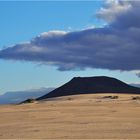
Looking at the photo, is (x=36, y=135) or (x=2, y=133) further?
(x=2, y=133)

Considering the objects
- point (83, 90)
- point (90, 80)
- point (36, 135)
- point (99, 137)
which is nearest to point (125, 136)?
point (99, 137)

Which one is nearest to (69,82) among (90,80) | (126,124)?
(90,80)

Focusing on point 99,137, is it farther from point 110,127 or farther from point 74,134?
point 110,127

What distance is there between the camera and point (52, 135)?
2112cm

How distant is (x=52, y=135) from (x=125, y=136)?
10.8 feet

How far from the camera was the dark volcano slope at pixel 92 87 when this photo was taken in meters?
98.9

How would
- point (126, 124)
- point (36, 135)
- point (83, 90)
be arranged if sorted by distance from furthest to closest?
point (83, 90), point (126, 124), point (36, 135)

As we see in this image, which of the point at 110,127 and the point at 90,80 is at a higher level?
the point at 90,80

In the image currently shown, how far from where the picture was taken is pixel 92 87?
102500 mm

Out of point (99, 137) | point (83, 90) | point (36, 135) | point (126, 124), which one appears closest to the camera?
point (99, 137)

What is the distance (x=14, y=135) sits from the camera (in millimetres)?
21797

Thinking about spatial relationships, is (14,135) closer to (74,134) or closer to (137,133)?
(74,134)

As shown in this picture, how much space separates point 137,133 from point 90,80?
8822 cm

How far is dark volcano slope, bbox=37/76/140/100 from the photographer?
9888 cm
